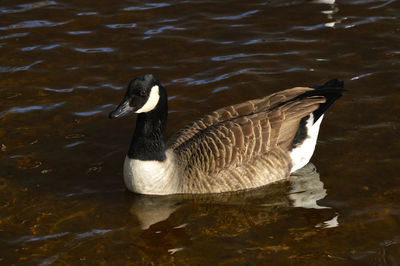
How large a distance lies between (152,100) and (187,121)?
2.26 m

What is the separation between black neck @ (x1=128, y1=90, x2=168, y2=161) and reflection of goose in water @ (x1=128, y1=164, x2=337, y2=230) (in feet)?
1.89

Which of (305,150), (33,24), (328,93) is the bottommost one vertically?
(305,150)

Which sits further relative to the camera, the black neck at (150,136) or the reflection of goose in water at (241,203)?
the black neck at (150,136)

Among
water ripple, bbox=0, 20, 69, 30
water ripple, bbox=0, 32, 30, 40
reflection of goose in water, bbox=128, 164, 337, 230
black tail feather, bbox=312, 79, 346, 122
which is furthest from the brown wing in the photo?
water ripple, bbox=0, 20, 69, 30

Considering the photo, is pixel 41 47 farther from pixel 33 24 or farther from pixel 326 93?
pixel 326 93

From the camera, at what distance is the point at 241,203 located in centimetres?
827

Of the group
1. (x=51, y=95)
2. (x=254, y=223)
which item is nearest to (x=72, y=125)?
(x=51, y=95)

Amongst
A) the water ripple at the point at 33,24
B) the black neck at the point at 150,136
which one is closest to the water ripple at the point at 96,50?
the water ripple at the point at 33,24

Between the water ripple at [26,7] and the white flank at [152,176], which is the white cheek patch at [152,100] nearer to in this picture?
the white flank at [152,176]

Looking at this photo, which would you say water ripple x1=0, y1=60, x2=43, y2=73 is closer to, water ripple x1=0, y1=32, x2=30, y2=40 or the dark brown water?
the dark brown water

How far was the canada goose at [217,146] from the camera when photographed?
820 centimetres

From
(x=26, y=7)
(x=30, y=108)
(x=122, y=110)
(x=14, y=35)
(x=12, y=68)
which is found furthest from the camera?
(x=26, y=7)

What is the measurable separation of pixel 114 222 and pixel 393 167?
11.9 feet

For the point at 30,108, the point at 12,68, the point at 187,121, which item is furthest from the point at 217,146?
the point at 12,68
